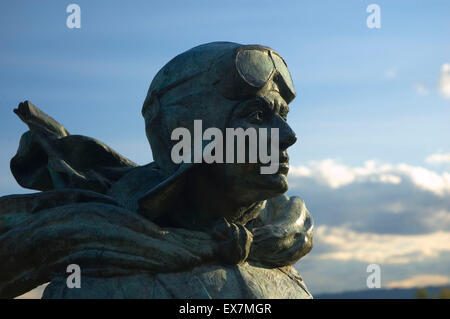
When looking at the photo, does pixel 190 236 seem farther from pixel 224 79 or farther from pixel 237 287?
pixel 224 79

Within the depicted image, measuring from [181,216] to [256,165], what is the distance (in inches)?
28.8

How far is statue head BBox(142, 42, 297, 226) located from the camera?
6.34 m

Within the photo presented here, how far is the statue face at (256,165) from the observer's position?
20.7ft

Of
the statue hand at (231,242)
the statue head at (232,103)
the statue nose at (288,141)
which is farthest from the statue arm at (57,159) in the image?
the statue nose at (288,141)

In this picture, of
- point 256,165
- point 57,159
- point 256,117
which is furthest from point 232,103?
point 57,159

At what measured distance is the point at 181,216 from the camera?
6.55 meters

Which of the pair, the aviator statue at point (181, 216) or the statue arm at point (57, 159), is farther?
the statue arm at point (57, 159)

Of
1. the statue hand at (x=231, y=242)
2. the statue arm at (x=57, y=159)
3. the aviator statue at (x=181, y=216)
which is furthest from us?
the statue arm at (x=57, y=159)

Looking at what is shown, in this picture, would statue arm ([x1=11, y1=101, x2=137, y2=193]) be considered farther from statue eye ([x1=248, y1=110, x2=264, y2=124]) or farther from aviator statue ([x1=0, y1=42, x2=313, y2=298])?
statue eye ([x1=248, y1=110, x2=264, y2=124])

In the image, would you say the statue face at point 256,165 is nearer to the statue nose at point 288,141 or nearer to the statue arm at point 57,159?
the statue nose at point 288,141

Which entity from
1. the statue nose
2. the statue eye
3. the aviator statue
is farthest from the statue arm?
the statue nose

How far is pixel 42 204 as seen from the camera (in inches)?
260
